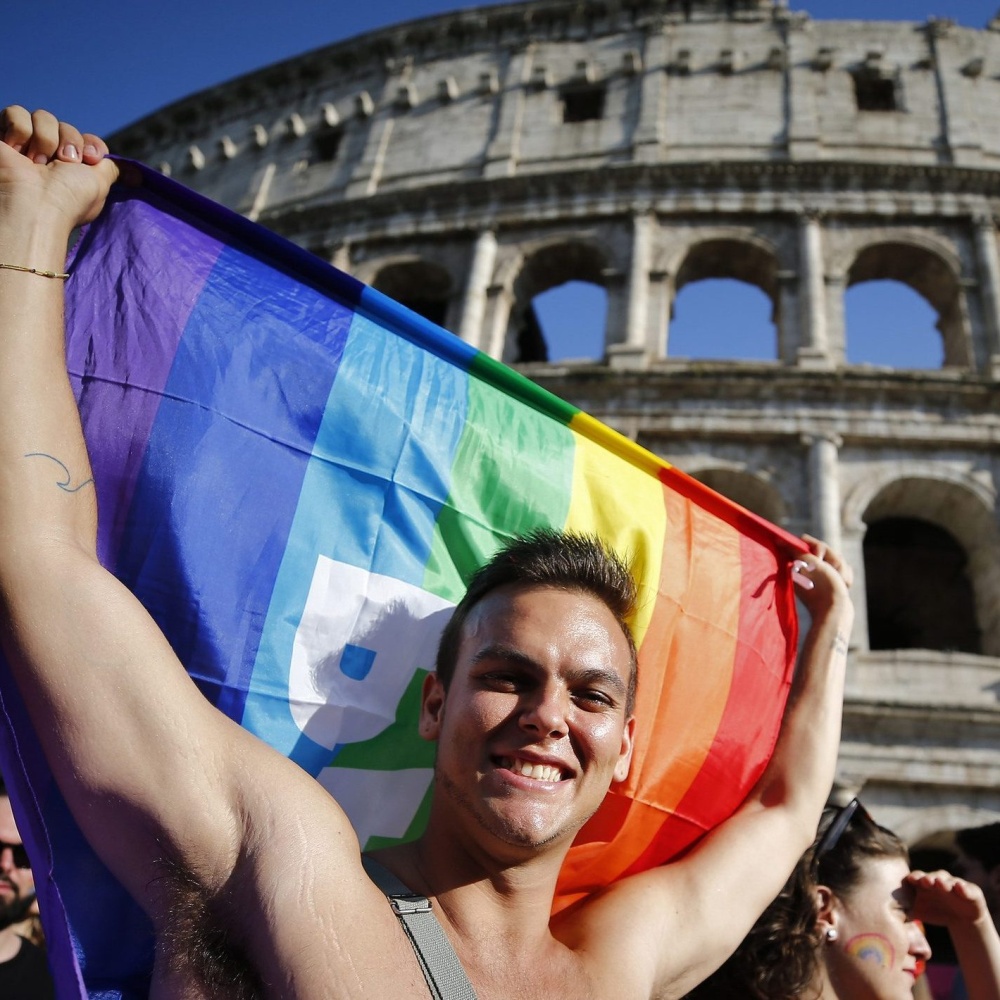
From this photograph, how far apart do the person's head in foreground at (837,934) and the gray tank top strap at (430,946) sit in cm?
172

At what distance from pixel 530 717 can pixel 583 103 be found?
1706 cm

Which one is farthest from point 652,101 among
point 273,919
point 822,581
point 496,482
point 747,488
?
point 273,919

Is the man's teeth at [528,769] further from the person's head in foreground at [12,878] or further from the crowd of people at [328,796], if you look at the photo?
the person's head in foreground at [12,878]

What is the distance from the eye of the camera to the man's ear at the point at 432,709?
1.93 metres

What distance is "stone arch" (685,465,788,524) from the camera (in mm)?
10902

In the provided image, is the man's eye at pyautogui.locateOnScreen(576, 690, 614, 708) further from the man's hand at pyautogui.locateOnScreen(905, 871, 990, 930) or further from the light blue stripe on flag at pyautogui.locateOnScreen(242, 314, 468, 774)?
the man's hand at pyautogui.locateOnScreen(905, 871, 990, 930)

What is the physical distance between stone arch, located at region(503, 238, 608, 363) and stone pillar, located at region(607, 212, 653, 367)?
0.59 m

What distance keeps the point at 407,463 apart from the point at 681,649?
4.20 ft

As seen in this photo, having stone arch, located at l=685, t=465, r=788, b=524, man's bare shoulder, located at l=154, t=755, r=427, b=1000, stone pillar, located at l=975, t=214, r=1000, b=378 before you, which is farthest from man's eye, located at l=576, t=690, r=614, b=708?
stone pillar, located at l=975, t=214, r=1000, b=378

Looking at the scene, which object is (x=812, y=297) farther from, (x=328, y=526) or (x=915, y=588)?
(x=328, y=526)

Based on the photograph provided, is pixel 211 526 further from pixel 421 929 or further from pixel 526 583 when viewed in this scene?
pixel 421 929

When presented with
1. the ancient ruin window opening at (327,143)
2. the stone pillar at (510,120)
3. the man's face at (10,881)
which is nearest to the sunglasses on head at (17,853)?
the man's face at (10,881)

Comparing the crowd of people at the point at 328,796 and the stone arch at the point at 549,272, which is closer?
the crowd of people at the point at 328,796

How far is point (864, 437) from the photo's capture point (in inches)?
436
